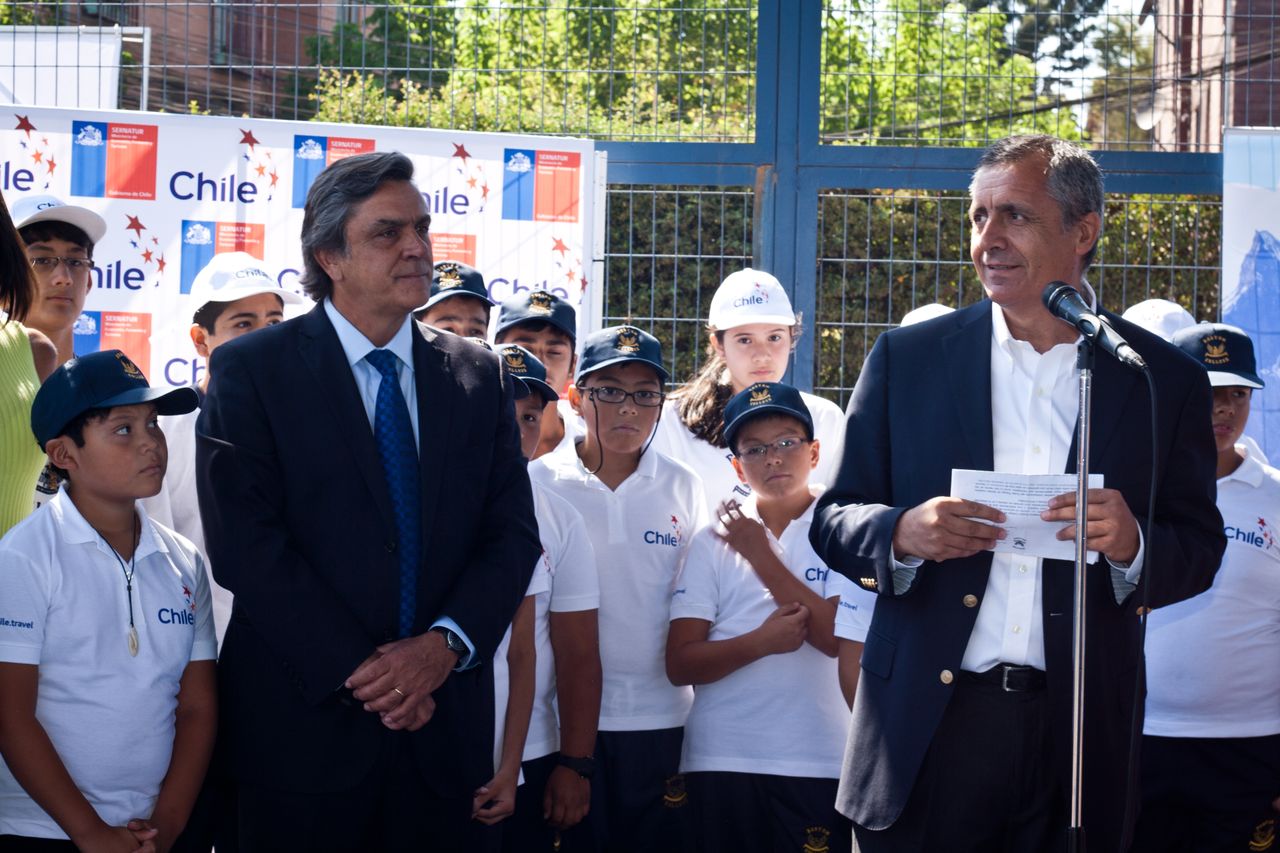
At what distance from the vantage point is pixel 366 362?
123 inches

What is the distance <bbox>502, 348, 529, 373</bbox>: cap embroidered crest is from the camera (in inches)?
165

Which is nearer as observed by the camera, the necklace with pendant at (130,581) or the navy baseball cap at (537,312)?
the necklace with pendant at (130,581)

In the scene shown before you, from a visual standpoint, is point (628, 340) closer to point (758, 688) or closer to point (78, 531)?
point (758, 688)

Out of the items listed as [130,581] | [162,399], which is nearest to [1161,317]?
[162,399]

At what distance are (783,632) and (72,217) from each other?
251 centimetres

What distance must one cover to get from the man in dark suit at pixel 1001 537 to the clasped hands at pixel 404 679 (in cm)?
86

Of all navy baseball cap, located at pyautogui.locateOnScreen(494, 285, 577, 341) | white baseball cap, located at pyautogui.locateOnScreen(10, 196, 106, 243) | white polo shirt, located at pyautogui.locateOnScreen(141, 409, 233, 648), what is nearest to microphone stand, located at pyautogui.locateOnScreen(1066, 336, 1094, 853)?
navy baseball cap, located at pyautogui.locateOnScreen(494, 285, 577, 341)

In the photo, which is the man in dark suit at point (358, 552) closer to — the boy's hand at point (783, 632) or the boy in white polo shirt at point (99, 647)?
the boy in white polo shirt at point (99, 647)

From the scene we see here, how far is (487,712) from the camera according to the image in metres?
3.12

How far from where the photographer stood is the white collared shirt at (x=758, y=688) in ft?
12.9

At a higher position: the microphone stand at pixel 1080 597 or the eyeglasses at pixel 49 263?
the eyeglasses at pixel 49 263

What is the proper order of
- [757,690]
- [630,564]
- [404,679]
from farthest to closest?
1. [630,564]
2. [757,690]
3. [404,679]

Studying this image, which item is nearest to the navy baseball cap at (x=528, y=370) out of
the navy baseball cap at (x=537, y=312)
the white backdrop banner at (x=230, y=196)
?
the navy baseball cap at (x=537, y=312)

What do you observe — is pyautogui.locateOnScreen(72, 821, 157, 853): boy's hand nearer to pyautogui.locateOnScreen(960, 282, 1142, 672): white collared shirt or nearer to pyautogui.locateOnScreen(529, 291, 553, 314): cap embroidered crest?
pyautogui.locateOnScreen(960, 282, 1142, 672): white collared shirt
